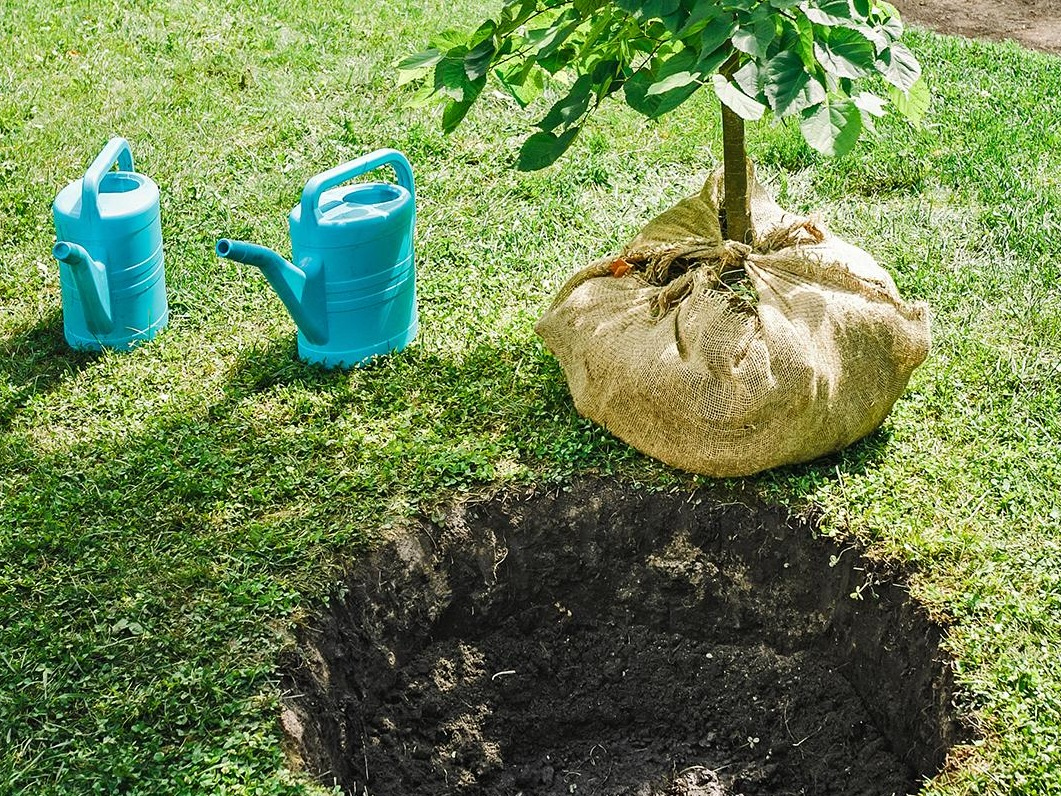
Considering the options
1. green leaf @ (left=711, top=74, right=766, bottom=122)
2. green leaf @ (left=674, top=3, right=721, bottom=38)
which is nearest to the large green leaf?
green leaf @ (left=674, top=3, right=721, bottom=38)

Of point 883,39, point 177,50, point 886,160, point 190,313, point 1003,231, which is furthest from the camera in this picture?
point 177,50

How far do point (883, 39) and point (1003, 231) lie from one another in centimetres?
211

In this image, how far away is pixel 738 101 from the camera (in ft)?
10.2

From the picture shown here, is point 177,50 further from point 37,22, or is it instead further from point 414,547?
point 414,547

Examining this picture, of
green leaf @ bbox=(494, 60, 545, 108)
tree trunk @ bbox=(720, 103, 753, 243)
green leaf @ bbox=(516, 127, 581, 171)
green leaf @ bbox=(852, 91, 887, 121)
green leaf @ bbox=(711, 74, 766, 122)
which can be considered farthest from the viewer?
tree trunk @ bbox=(720, 103, 753, 243)

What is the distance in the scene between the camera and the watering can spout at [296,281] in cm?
390

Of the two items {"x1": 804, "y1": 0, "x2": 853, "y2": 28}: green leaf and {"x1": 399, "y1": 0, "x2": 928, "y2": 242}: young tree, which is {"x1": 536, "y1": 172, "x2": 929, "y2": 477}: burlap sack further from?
{"x1": 804, "y1": 0, "x2": 853, "y2": 28}: green leaf

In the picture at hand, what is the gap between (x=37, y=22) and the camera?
7.00 meters

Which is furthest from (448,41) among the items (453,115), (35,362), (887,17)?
(35,362)

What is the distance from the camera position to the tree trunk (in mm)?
4113

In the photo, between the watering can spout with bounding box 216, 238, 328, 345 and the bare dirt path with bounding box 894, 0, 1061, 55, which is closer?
the watering can spout with bounding box 216, 238, 328, 345

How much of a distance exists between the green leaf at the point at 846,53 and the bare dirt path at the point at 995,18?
4.82 m

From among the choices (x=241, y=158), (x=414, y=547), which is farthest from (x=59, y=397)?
(x=241, y=158)

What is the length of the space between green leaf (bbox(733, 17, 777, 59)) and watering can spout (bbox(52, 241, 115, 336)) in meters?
2.25
